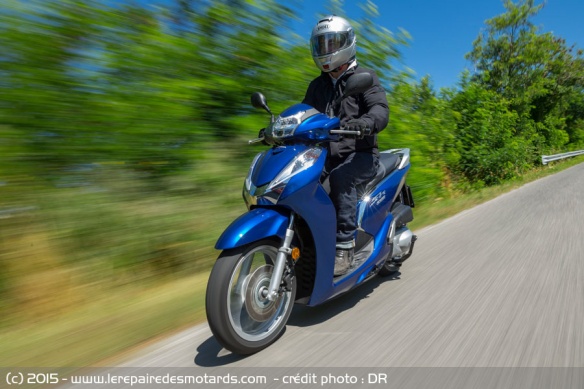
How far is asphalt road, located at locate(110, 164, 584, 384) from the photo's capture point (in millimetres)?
2643

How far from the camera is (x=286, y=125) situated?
9.85ft

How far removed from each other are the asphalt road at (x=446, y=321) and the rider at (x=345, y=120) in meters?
0.50

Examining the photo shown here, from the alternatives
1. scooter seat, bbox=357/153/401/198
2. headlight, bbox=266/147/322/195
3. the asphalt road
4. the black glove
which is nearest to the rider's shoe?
the asphalt road

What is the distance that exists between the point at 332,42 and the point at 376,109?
58cm

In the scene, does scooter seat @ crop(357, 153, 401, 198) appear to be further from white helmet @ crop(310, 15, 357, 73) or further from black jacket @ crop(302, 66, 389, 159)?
white helmet @ crop(310, 15, 357, 73)

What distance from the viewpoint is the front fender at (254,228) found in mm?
2605

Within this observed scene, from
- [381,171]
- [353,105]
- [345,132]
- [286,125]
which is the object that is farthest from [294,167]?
[381,171]

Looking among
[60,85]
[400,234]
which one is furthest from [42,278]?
[400,234]

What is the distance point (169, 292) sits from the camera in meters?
4.01

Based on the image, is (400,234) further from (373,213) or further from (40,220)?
(40,220)

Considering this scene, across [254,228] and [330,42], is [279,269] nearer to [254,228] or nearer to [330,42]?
[254,228]

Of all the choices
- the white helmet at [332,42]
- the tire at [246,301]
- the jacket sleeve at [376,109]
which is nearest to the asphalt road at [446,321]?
the tire at [246,301]

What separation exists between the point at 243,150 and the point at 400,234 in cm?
223

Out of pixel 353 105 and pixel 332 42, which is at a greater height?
pixel 332 42
